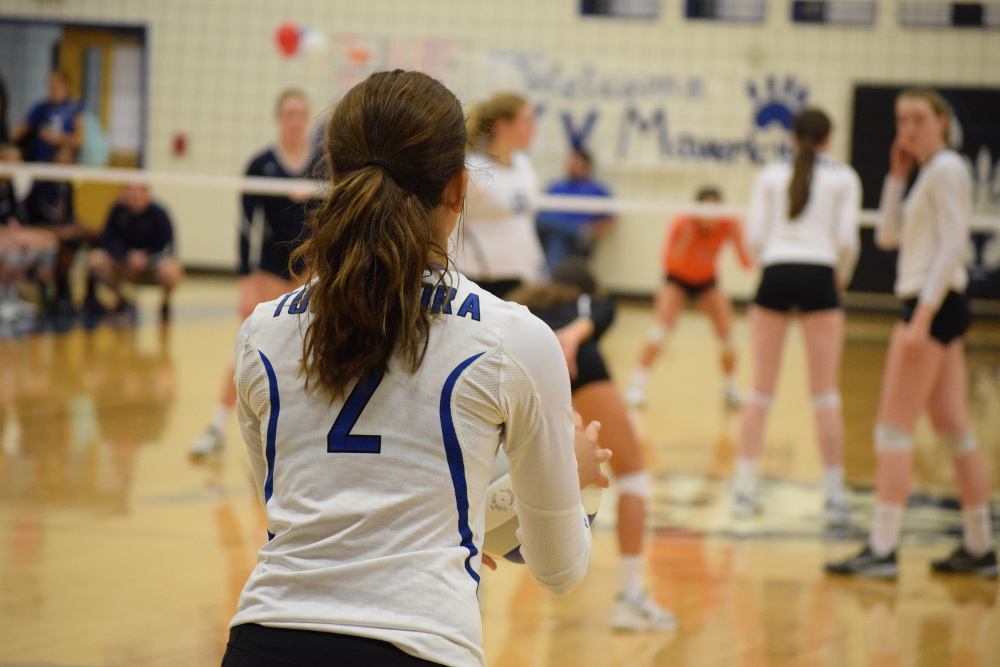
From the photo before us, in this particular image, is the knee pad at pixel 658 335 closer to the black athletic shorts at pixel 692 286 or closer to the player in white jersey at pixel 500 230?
the black athletic shorts at pixel 692 286

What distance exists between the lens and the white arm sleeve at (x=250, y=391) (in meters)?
1.48

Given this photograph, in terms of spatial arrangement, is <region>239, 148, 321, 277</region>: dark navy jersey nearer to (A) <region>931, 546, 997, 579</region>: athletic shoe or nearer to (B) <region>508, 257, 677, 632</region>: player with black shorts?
(B) <region>508, 257, 677, 632</region>: player with black shorts

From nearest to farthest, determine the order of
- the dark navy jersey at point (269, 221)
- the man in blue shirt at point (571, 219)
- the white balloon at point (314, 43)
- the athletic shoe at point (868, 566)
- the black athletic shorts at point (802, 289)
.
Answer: the athletic shoe at point (868, 566)
the black athletic shorts at point (802, 289)
the dark navy jersey at point (269, 221)
the man in blue shirt at point (571, 219)
the white balloon at point (314, 43)

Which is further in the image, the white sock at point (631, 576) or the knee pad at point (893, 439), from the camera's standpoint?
the knee pad at point (893, 439)

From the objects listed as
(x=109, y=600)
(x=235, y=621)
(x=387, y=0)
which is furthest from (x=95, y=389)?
(x=387, y=0)

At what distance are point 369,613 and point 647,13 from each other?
13.6 m

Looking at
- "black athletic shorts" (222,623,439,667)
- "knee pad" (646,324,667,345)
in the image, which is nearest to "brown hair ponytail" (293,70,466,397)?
"black athletic shorts" (222,623,439,667)

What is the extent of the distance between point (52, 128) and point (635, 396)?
23.2 feet

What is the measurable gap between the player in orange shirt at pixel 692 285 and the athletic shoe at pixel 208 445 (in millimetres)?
2994

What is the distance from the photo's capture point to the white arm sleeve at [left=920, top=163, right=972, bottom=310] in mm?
4117

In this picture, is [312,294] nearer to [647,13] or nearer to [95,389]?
[95,389]

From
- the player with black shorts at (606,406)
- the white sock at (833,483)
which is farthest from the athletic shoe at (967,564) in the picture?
the player with black shorts at (606,406)

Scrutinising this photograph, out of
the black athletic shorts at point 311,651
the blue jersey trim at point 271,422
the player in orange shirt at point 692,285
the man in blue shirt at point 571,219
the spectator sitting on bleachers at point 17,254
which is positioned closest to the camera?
the black athletic shorts at point 311,651

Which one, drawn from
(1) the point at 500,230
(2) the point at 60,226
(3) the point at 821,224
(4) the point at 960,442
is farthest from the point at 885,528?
(2) the point at 60,226
